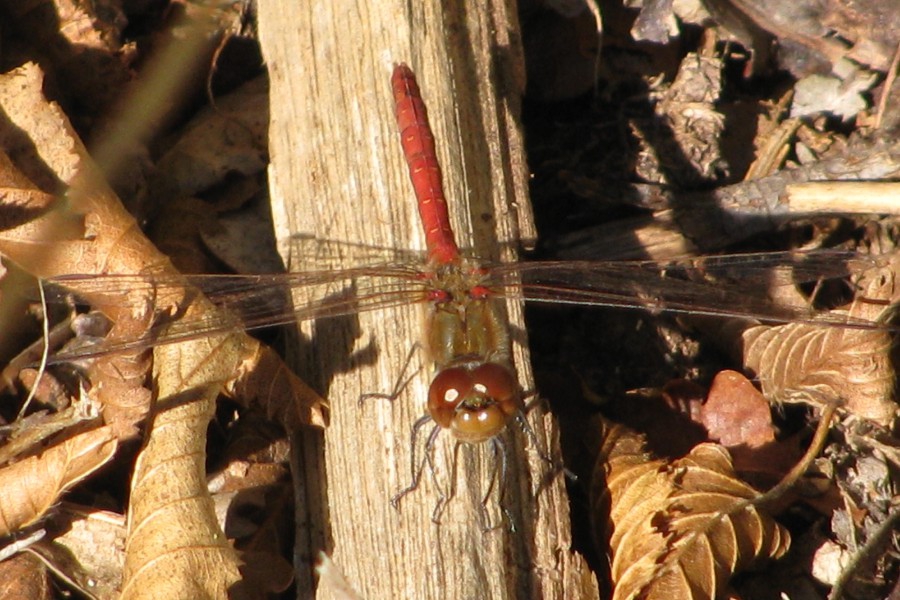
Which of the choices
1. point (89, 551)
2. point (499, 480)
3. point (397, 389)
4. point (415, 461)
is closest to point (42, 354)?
point (89, 551)

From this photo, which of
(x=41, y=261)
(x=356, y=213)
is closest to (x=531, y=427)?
(x=356, y=213)

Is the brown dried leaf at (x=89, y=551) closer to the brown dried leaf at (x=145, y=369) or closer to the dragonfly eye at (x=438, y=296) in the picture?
the brown dried leaf at (x=145, y=369)

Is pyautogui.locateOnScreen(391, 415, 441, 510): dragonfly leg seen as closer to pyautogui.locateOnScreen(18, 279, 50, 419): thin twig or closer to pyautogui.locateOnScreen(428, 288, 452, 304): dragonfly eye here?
pyautogui.locateOnScreen(428, 288, 452, 304): dragonfly eye

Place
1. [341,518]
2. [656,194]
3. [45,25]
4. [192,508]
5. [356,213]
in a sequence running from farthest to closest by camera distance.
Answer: [656,194] < [45,25] < [356,213] < [341,518] < [192,508]

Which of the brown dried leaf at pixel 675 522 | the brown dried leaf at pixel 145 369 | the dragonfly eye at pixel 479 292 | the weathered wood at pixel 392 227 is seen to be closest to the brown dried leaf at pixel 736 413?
the brown dried leaf at pixel 675 522

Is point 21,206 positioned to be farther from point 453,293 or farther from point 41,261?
point 453,293

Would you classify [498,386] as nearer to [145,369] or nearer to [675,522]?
[675,522]

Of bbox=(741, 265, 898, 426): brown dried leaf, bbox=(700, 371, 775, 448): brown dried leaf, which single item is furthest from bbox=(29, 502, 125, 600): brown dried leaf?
bbox=(741, 265, 898, 426): brown dried leaf
